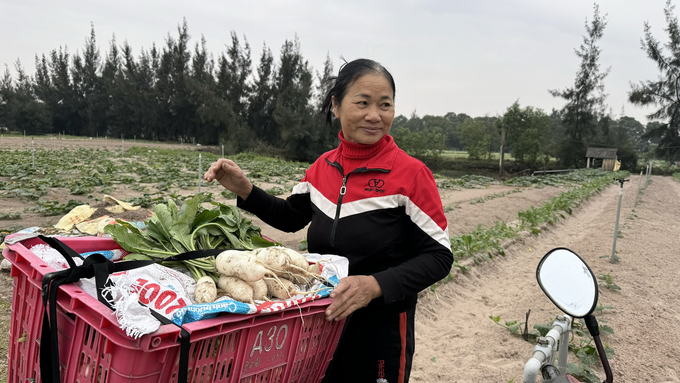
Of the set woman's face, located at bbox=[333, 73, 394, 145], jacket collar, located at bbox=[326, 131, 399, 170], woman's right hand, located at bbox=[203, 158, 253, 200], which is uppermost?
woman's face, located at bbox=[333, 73, 394, 145]

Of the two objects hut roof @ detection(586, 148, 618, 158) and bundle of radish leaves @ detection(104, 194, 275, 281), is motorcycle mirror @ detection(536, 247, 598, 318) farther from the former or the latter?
hut roof @ detection(586, 148, 618, 158)

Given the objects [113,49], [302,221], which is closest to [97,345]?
[302,221]

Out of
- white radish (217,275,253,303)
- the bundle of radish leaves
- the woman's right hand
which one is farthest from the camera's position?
the woman's right hand

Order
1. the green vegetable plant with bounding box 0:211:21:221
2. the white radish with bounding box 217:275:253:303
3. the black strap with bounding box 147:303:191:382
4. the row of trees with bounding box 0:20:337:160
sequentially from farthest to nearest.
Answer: the row of trees with bounding box 0:20:337:160
the green vegetable plant with bounding box 0:211:21:221
the white radish with bounding box 217:275:253:303
the black strap with bounding box 147:303:191:382

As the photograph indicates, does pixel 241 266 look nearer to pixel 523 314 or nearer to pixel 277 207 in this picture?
pixel 277 207

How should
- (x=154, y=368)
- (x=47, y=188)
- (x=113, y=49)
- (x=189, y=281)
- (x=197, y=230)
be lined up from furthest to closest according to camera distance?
1. (x=113, y=49)
2. (x=47, y=188)
3. (x=197, y=230)
4. (x=189, y=281)
5. (x=154, y=368)

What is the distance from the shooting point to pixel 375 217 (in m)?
1.63

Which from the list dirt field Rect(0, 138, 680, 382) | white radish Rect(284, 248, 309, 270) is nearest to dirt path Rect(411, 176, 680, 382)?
dirt field Rect(0, 138, 680, 382)

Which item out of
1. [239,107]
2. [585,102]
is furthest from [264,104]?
[585,102]

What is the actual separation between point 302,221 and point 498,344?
2.57m

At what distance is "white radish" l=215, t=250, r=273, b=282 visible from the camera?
1.55m

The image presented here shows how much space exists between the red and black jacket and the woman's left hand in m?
0.07

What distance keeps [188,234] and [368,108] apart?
1.04m

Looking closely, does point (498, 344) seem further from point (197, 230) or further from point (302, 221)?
point (197, 230)
